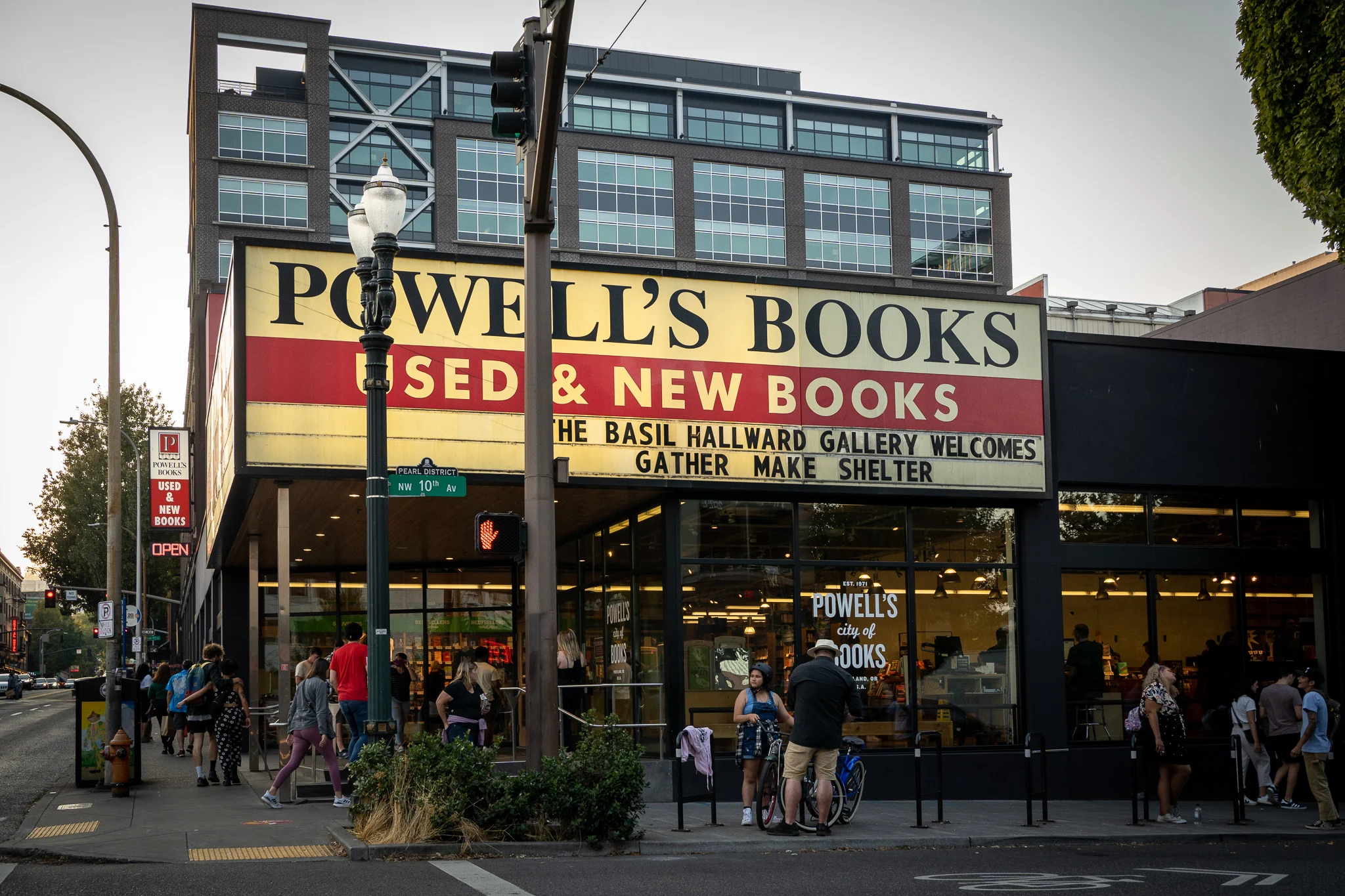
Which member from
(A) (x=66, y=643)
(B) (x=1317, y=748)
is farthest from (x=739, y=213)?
(A) (x=66, y=643)

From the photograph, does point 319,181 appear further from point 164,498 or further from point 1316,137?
point 1316,137

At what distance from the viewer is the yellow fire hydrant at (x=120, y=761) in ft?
51.3

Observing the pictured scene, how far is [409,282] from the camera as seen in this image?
1522 centimetres

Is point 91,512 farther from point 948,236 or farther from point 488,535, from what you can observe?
point 488,535

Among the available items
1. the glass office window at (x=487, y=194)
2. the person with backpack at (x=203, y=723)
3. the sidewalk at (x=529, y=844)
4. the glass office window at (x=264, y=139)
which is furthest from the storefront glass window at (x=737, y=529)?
the glass office window at (x=264, y=139)

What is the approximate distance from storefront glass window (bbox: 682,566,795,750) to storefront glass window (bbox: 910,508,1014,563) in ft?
6.84

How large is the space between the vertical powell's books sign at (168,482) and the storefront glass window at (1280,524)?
2937 cm

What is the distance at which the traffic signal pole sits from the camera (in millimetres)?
11039

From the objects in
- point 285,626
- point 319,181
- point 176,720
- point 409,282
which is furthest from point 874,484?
point 319,181

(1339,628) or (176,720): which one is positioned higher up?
(1339,628)

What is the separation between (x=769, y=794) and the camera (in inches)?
516

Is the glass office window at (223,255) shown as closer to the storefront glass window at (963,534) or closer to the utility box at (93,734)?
the utility box at (93,734)

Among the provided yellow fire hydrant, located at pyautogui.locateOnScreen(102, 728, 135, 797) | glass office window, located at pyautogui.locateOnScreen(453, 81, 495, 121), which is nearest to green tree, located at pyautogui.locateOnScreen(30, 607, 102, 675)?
glass office window, located at pyautogui.locateOnScreen(453, 81, 495, 121)

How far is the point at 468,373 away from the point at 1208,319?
51.9 ft
